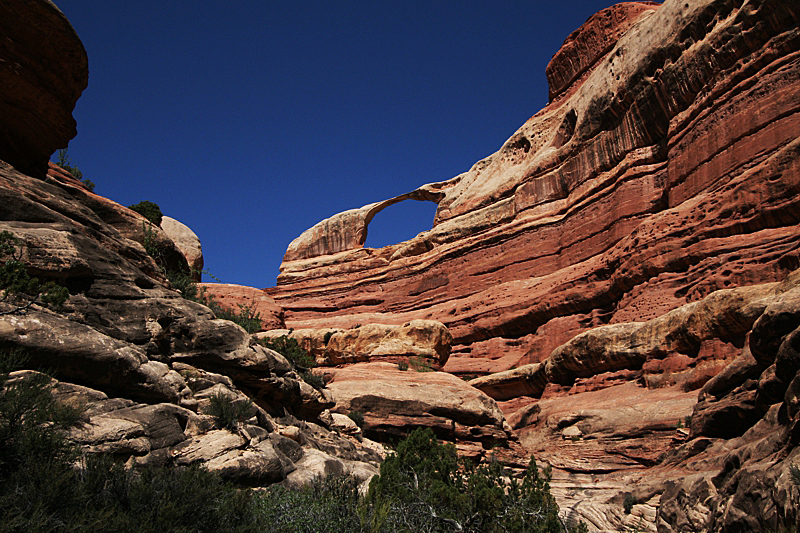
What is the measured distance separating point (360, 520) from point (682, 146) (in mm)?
27432

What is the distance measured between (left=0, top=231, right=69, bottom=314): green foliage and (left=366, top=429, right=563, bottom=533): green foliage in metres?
5.55

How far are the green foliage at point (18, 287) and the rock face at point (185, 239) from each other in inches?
1062

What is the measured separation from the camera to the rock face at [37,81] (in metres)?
10.6

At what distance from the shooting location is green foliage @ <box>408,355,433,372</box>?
23302 millimetres

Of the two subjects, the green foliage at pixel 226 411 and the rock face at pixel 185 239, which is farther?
the rock face at pixel 185 239

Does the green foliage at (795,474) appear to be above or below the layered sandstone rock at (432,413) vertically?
below

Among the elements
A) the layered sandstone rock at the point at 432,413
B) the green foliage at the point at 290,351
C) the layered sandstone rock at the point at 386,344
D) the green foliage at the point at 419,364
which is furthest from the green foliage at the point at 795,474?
the layered sandstone rock at the point at 386,344

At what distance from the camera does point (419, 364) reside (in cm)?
2369

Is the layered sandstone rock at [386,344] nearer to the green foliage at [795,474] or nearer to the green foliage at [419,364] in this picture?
the green foliage at [419,364]

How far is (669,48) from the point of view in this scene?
30.0 m

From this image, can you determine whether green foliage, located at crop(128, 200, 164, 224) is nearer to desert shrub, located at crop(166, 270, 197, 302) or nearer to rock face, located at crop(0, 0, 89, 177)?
desert shrub, located at crop(166, 270, 197, 302)

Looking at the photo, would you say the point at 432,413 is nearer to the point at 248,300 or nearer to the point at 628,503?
the point at 628,503

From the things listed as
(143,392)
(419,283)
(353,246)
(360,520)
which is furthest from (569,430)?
(353,246)

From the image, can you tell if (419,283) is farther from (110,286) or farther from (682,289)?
(110,286)
